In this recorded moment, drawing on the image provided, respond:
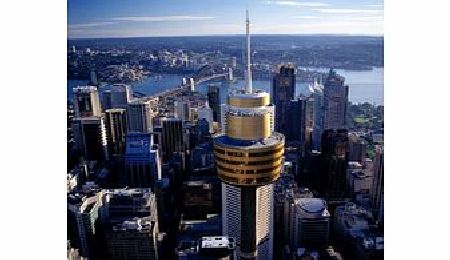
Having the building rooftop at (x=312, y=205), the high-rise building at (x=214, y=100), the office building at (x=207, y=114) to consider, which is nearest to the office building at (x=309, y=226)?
the building rooftop at (x=312, y=205)

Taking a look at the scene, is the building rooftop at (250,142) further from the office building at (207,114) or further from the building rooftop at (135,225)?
the office building at (207,114)

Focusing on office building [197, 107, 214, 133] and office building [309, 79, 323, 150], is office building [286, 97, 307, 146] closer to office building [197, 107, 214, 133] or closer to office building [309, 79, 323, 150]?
office building [309, 79, 323, 150]

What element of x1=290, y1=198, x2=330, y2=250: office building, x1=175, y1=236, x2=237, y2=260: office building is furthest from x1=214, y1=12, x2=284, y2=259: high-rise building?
x1=175, y1=236, x2=237, y2=260: office building

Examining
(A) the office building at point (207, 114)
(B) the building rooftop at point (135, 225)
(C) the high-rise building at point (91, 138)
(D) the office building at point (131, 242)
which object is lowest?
(D) the office building at point (131, 242)
